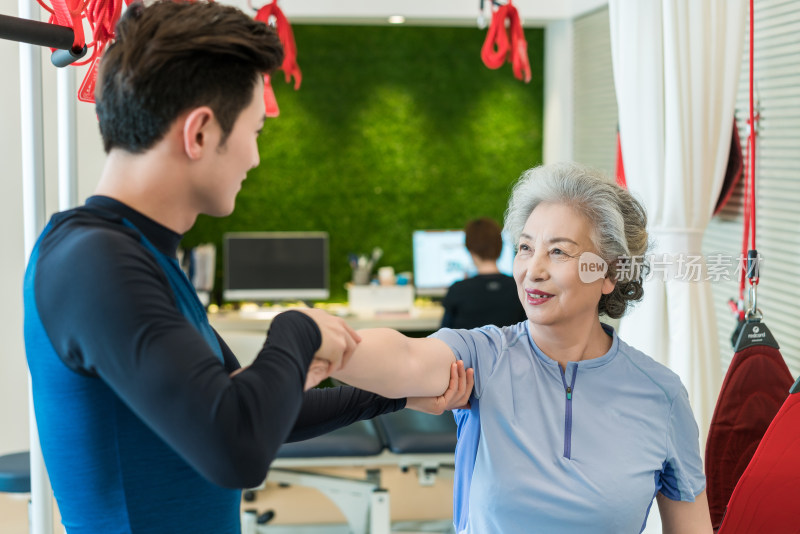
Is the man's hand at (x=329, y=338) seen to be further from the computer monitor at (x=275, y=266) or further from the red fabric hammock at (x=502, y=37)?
the computer monitor at (x=275, y=266)

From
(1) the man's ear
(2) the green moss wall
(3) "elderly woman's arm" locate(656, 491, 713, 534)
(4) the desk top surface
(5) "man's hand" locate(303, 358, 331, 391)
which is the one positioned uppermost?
(2) the green moss wall

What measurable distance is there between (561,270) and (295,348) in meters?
0.76

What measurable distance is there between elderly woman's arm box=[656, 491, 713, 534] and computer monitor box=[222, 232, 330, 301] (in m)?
3.94

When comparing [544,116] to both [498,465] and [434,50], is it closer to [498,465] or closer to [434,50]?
[434,50]

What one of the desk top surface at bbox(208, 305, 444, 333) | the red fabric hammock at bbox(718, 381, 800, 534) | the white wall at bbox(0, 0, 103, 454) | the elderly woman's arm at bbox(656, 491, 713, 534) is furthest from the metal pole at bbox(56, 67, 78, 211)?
the desk top surface at bbox(208, 305, 444, 333)

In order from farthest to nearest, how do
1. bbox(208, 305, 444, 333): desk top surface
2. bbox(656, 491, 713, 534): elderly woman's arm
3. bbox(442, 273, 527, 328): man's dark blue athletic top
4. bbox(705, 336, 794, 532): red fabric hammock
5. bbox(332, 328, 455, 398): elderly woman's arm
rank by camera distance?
bbox(208, 305, 444, 333): desk top surface < bbox(442, 273, 527, 328): man's dark blue athletic top < bbox(705, 336, 794, 532): red fabric hammock < bbox(656, 491, 713, 534): elderly woman's arm < bbox(332, 328, 455, 398): elderly woman's arm

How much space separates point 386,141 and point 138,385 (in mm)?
4768

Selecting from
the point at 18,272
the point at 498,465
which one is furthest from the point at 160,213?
the point at 18,272

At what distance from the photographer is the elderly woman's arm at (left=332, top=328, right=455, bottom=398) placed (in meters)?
1.25

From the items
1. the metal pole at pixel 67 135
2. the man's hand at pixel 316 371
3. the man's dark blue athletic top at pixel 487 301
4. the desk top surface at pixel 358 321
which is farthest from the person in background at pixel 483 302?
the man's hand at pixel 316 371

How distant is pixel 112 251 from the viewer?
2.58 feet

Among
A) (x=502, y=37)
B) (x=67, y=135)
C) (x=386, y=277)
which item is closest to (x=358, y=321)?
(x=386, y=277)

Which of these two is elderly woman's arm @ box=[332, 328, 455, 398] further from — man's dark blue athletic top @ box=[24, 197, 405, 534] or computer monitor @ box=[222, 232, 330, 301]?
computer monitor @ box=[222, 232, 330, 301]

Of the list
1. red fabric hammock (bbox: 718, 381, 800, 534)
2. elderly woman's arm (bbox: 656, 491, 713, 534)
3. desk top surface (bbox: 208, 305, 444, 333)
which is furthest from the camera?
desk top surface (bbox: 208, 305, 444, 333)
